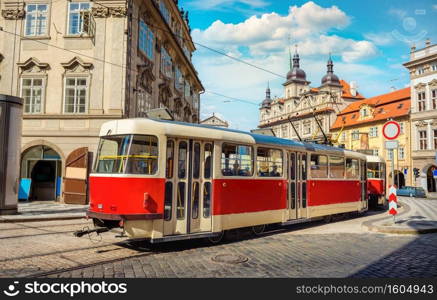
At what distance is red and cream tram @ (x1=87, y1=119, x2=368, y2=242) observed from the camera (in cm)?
797

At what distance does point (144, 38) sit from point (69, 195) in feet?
33.8

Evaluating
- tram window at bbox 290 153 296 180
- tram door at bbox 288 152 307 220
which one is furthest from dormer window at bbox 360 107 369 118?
tram window at bbox 290 153 296 180

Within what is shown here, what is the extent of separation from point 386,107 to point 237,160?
55.2 metres

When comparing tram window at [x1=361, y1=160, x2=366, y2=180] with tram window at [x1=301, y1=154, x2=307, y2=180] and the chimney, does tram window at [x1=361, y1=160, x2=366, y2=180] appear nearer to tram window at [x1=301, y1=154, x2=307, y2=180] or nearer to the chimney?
tram window at [x1=301, y1=154, x2=307, y2=180]

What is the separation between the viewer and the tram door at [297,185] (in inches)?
468

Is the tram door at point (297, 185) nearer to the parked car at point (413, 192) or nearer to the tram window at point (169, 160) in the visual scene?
the tram window at point (169, 160)

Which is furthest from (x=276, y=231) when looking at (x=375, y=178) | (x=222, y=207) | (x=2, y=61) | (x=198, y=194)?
(x=2, y=61)

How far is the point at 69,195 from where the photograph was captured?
19641mm

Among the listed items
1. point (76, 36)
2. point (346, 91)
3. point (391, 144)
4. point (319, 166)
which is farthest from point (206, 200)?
point (346, 91)

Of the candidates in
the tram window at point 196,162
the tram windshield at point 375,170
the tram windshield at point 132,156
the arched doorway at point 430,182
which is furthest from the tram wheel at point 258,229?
the arched doorway at point 430,182

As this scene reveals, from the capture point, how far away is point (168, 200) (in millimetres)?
8305

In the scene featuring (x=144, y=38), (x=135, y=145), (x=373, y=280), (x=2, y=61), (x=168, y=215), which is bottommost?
(x=373, y=280)

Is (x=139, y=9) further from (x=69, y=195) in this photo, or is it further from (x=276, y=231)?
(x=276, y=231)

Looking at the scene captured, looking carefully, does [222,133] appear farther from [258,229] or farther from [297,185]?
[297,185]
